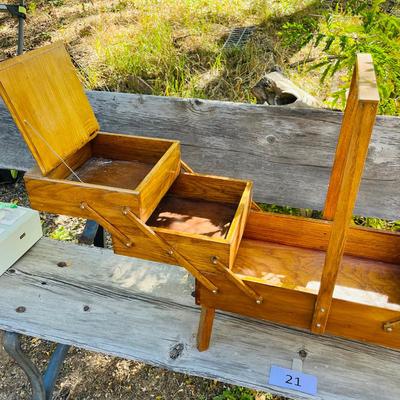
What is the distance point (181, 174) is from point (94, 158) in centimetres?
32

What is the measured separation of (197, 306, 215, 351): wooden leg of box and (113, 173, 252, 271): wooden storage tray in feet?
0.59

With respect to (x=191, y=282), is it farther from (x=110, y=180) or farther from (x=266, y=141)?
(x=266, y=141)

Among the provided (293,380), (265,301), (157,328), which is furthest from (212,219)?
(293,380)

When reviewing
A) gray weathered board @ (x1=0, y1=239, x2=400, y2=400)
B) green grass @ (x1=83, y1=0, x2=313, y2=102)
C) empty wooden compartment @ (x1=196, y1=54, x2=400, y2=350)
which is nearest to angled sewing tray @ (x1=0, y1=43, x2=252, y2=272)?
empty wooden compartment @ (x1=196, y1=54, x2=400, y2=350)

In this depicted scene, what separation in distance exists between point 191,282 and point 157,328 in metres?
0.26

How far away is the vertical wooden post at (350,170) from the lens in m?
0.85

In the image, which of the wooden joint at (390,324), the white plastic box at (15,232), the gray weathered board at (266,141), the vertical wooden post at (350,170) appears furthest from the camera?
the gray weathered board at (266,141)

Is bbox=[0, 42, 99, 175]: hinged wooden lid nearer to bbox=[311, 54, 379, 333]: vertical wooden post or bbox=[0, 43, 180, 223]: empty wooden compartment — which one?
bbox=[0, 43, 180, 223]: empty wooden compartment

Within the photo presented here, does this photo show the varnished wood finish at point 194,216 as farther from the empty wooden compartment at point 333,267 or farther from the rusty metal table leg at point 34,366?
the rusty metal table leg at point 34,366

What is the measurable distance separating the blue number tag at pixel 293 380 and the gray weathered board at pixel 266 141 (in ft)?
2.88

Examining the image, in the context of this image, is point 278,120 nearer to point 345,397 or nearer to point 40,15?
point 345,397

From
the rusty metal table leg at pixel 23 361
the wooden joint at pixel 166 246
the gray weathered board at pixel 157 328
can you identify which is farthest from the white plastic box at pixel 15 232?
the wooden joint at pixel 166 246

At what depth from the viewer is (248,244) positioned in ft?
4.77

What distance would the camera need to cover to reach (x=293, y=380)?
4.19 ft
